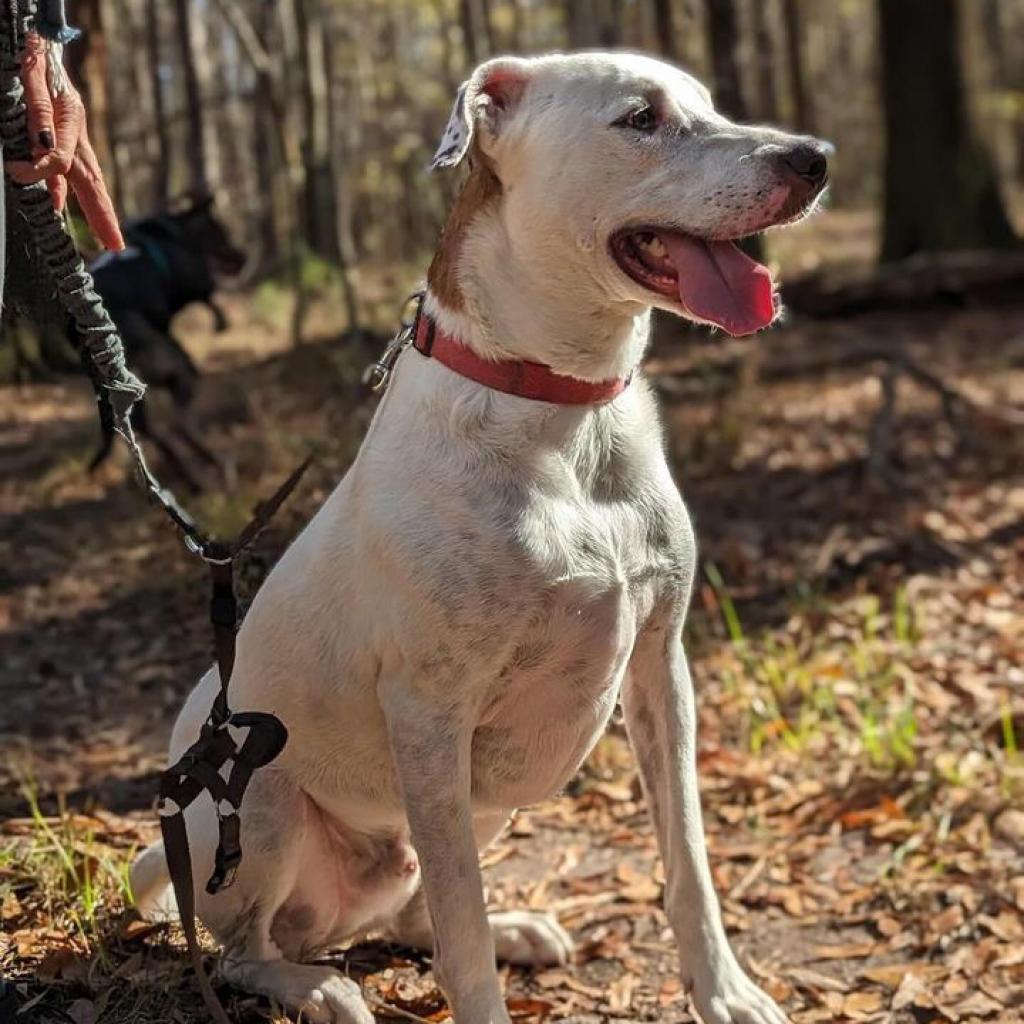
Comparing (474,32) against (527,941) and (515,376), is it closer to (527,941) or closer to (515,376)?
(527,941)

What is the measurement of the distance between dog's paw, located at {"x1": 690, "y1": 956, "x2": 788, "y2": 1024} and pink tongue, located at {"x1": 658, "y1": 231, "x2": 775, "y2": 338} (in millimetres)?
1344

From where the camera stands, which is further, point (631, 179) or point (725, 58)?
point (725, 58)

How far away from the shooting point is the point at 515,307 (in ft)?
9.16

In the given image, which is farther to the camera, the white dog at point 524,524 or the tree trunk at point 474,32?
the tree trunk at point 474,32

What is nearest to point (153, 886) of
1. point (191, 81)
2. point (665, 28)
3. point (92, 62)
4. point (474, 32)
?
point (92, 62)

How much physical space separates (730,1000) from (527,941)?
0.75 meters

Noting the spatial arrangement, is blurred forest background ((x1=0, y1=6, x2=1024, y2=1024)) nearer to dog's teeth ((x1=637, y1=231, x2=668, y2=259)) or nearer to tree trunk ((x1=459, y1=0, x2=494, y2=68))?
dog's teeth ((x1=637, y1=231, x2=668, y2=259))

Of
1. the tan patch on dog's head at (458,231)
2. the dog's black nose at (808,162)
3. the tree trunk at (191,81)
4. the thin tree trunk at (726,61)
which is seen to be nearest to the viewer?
the dog's black nose at (808,162)

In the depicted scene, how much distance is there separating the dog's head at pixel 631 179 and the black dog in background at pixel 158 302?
16.0ft

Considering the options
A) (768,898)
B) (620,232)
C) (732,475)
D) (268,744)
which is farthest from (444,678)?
(732,475)

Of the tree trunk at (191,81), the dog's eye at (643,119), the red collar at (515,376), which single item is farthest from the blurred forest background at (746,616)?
the tree trunk at (191,81)

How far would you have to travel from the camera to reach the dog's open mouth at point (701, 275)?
8.66 ft

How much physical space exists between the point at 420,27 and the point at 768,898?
31466 mm

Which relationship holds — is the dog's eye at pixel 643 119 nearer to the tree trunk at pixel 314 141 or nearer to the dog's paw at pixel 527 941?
the dog's paw at pixel 527 941
